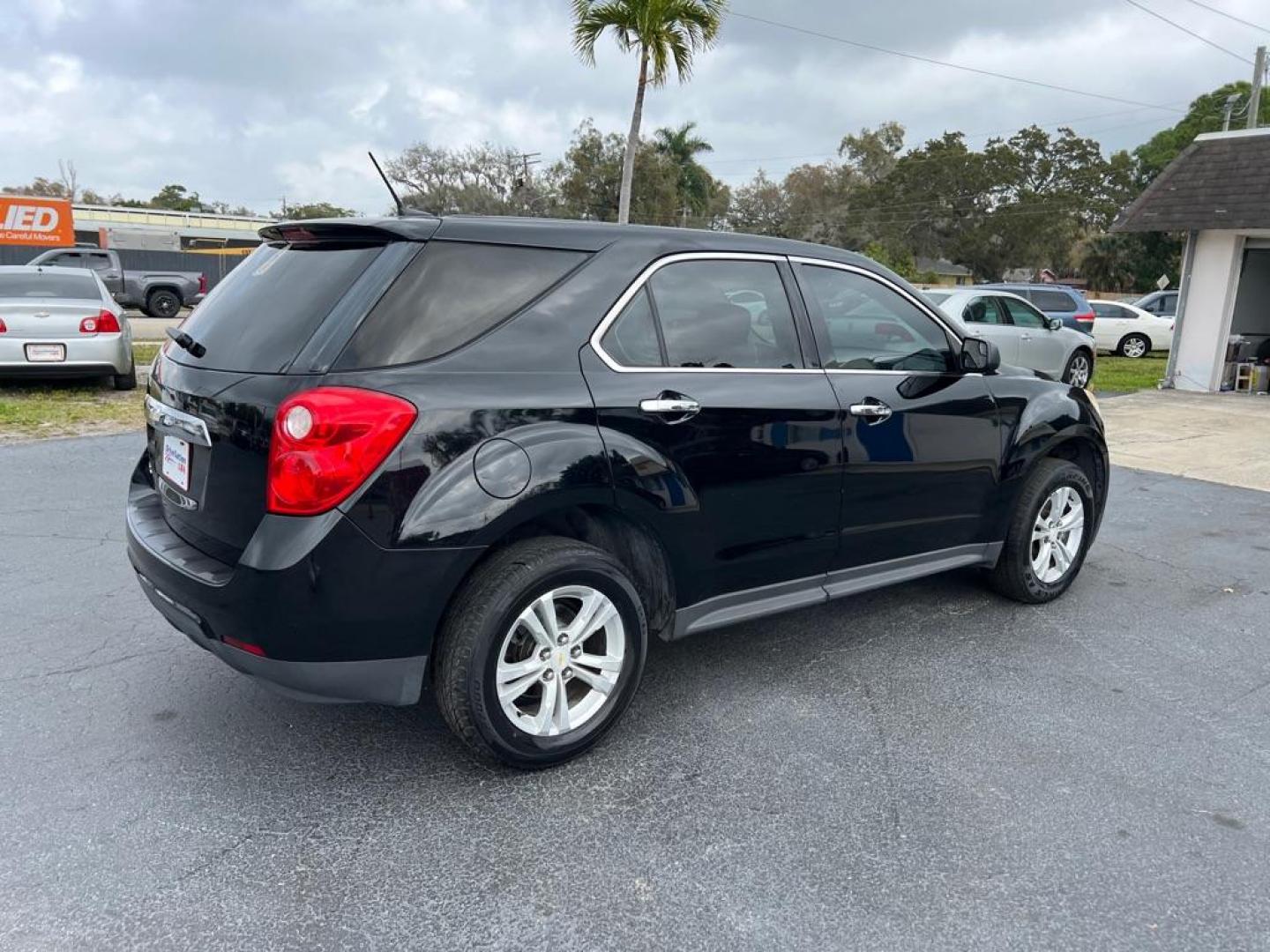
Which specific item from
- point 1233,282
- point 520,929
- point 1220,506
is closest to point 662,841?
point 520,929

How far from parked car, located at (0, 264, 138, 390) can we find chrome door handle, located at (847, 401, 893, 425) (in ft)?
30.0

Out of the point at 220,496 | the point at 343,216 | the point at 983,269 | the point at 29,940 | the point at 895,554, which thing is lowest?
the point at 29,940

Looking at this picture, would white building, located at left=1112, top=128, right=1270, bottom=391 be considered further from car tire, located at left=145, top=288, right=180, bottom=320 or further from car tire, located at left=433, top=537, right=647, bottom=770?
car tire, located at left=145, top=288, right=180, bottom=320

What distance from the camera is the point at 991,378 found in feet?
14.4

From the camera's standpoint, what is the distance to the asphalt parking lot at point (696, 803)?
2.40 m

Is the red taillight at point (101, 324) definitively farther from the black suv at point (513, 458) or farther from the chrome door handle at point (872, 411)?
the chrome door handle at point (872, 411)

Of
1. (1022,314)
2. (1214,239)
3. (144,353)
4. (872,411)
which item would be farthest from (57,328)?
(1214,239)

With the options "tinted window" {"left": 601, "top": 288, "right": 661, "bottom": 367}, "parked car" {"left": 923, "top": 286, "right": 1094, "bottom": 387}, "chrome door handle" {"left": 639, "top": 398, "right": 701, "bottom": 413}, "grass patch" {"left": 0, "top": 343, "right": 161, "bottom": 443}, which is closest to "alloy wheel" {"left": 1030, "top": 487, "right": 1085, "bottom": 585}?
"chrome door handle" {"left": 639, "top": 398, "right": 701, "bottom": 413}

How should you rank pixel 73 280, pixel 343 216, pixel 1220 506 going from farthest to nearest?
pixel 73 280
pixel 1220 506
pixel 343 216

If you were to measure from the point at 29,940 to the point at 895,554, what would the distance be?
3.22 meters

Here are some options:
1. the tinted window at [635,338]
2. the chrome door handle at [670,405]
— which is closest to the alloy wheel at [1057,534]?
the chrome door handle at [670,405]

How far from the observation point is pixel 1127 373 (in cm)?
1789

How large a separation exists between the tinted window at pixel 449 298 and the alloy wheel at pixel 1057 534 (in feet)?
9.25

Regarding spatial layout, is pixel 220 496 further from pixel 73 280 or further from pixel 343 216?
pixel 73 280
